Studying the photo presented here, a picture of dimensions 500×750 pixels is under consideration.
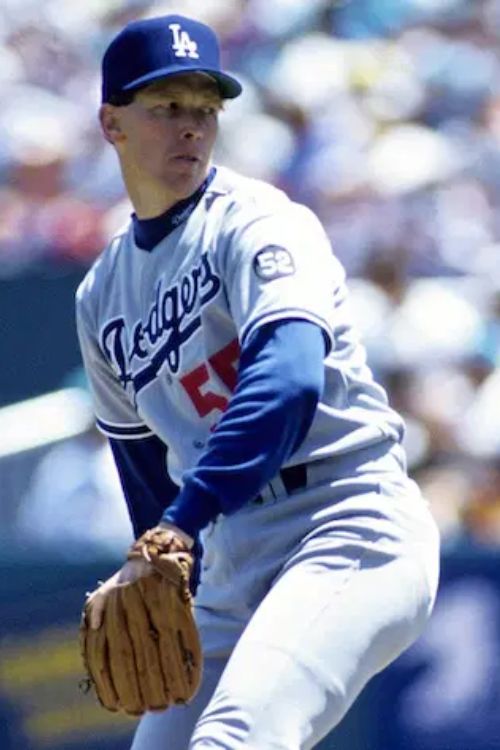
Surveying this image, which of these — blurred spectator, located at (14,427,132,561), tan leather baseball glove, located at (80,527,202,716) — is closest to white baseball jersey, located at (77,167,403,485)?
tan leather baseball glove, located at (80,527,202,716)

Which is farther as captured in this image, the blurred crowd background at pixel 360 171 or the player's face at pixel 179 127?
the blurred crowd background at pixel 360 171

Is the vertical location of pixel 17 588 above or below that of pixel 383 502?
below

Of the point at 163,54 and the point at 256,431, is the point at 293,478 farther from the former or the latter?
the point at 163,54

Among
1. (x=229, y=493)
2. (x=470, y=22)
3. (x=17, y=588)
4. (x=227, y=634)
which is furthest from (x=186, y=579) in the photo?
(x=470, y=22)

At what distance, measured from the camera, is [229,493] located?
2.49m

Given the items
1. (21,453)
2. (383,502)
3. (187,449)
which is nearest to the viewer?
(383,502)

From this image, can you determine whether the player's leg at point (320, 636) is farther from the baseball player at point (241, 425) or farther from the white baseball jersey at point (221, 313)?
the white baseball jersey at point (221, 313)

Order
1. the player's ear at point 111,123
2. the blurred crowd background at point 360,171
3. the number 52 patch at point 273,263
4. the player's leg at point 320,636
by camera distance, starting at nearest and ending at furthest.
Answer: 1. the player's leg at point 320,636
2. the number 52 patch at point 273,263
3. the player's ear at point 111,123
4. the blurred crowd background at point 360,171

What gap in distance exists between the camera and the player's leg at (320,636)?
8.13 feet

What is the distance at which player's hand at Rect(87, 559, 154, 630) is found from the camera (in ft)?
8.33

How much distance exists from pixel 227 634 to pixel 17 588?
7.49 ft

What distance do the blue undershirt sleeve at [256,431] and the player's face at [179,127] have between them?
472 millimetres

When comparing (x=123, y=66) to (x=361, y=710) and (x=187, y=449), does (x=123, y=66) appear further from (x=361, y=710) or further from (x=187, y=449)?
(x=361, y=710)

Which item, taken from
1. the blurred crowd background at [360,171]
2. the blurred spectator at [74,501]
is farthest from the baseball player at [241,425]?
the blurred crowd background at [360,171]
